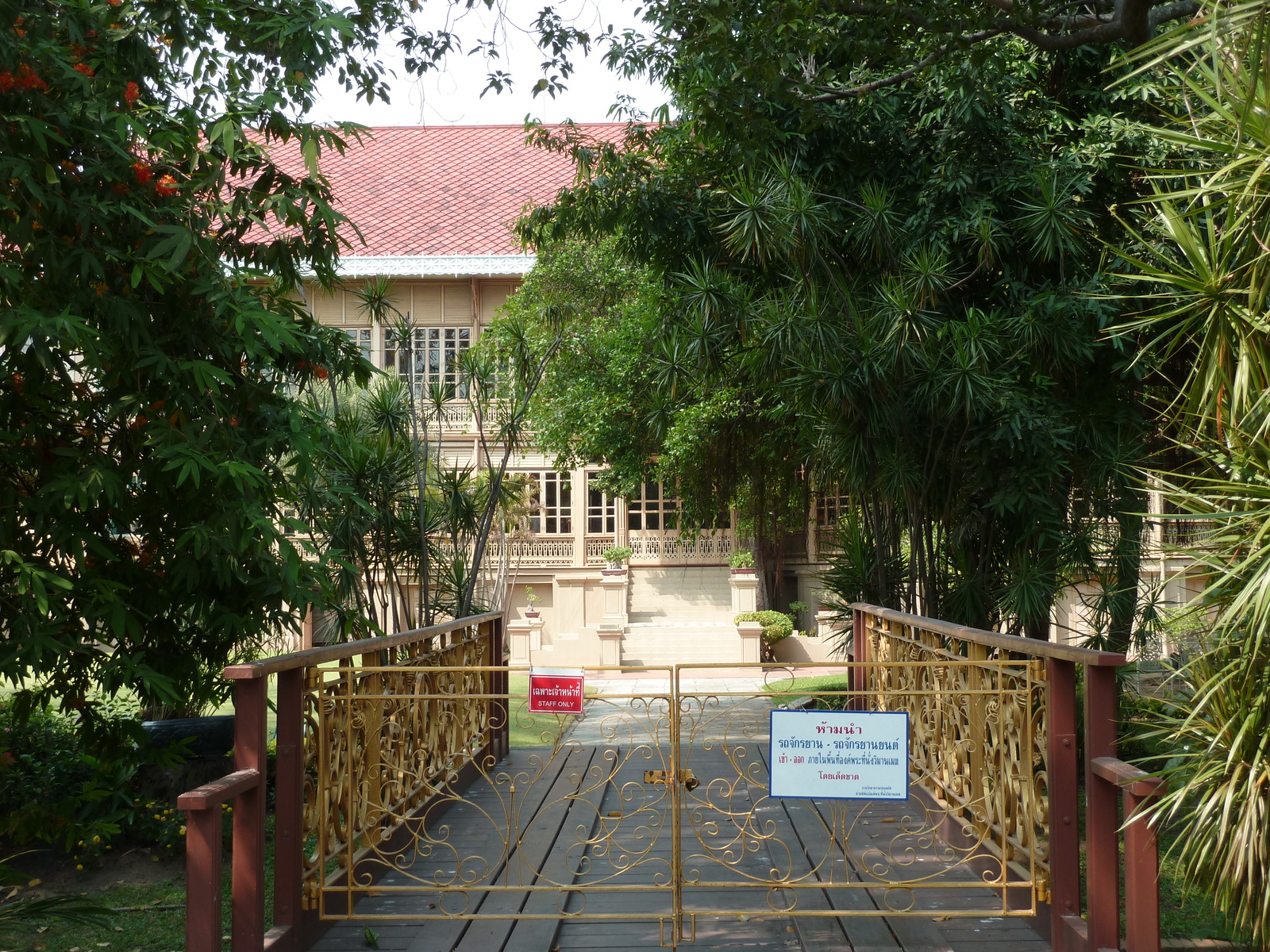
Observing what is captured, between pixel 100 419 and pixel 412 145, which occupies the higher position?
pixel 412 145

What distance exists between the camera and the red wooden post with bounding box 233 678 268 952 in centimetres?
366

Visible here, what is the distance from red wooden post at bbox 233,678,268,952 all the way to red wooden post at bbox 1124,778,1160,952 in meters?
2.84

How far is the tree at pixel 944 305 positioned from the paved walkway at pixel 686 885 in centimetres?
270

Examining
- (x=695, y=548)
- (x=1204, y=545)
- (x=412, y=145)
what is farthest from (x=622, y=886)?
(x=412, y=145)

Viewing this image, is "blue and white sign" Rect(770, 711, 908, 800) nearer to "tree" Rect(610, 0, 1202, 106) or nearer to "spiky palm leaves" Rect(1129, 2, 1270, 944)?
"spiky palm leaves" Rect(1129, 2, 1270, 944)

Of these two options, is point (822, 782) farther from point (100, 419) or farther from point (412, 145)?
point (412, 145)

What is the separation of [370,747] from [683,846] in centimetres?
181

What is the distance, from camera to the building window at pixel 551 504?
2259cm

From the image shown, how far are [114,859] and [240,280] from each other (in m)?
3.63

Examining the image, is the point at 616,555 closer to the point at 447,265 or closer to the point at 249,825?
the point at 447,265

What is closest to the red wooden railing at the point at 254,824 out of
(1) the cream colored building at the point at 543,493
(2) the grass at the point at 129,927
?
(2) the grass at the point at 129,927

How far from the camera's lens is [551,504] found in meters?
23.5

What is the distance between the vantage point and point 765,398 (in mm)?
11078

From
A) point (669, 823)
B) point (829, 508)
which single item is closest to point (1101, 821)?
point (669, 823)
